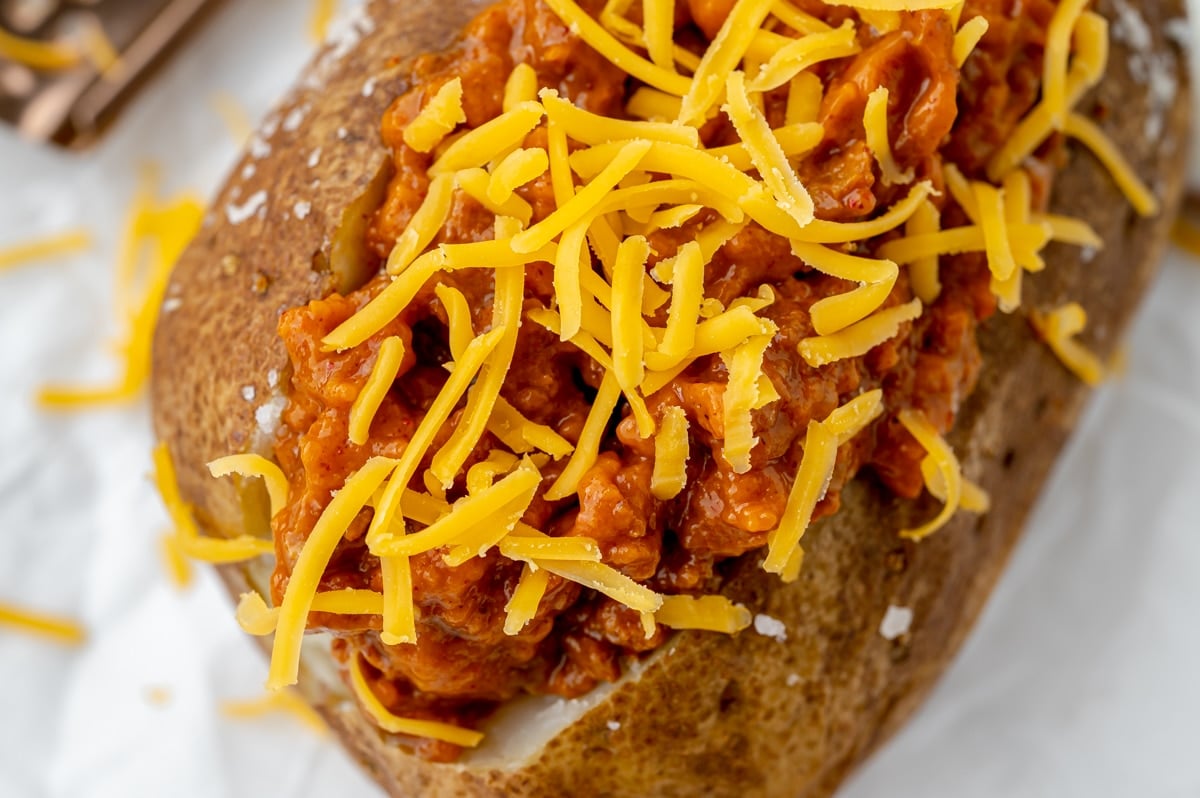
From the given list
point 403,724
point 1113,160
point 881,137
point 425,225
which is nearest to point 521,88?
point 425,225

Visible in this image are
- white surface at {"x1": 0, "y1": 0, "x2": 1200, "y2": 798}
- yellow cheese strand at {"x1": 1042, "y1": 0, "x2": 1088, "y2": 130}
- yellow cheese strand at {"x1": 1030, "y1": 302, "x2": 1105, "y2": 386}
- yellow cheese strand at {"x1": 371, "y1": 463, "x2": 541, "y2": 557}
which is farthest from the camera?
white surface at {"x1": 0, "y1": 0, "x2": 1200, "y2": 798}

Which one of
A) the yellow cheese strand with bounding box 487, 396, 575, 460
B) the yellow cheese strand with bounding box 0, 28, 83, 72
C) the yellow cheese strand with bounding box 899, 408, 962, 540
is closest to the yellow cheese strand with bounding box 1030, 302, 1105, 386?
the yellow cheese strand with bounding box 899, 408, 962, 540

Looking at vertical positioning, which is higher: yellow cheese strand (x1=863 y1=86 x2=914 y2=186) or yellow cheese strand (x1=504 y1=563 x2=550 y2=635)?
yellow cheese strand (x1=863 y1=86 x2=914 y2=186)

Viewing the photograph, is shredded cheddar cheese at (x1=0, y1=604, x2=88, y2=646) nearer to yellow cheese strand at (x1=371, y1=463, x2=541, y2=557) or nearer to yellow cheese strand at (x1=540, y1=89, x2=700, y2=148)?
yellow cheese strand at (x1=371, y1=463, x2=541, y2=557)

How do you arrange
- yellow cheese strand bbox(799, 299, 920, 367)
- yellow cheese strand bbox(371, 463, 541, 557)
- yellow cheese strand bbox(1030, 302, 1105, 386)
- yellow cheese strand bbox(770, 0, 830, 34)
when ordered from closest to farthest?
yellow cheese strand bbox(371, 463, 541, 557)
yellow cheese strand bbox(799, 299, 920, 367)
yellow cheese strand bbox(770, 0, 830, 34)
yellow cheese strand bbox(1030, 302, 1105, 386)

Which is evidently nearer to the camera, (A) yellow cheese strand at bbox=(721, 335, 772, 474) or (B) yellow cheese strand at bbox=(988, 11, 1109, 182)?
(A) yellow cheese strand at bbox=(721, 335, 772, 474)

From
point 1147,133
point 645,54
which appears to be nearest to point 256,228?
point 645,54

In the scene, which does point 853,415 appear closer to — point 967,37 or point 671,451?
point 671,451
